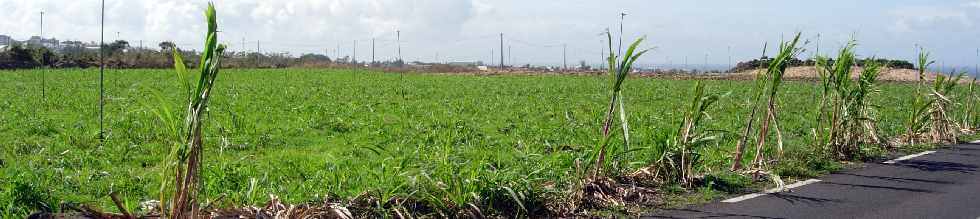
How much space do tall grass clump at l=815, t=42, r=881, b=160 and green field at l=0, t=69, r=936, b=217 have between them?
0.33 meters

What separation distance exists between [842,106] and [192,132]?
23.5 ft

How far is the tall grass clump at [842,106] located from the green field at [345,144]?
33 cm

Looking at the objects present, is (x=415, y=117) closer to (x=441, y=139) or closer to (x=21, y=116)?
(x=441, y=139)

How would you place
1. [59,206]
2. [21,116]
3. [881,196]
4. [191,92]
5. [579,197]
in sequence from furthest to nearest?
1. [21,116]
2. [881,196]
3. [579,197]
4. [59,206]
5. [191,92]

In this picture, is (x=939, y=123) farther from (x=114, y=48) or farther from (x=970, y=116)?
(x=114, y=48)

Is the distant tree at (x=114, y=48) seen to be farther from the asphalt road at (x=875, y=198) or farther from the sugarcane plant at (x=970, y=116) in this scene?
the asphalt road at (x=875, y=198)

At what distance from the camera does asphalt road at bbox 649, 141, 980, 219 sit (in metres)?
6.08

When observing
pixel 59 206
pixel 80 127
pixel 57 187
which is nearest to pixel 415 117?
pixel 80 127

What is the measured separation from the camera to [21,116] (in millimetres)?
12133

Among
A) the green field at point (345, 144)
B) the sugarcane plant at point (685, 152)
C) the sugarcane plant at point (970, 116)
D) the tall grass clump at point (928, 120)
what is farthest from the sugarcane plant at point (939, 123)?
the sugarcane plant at point (685, 152)

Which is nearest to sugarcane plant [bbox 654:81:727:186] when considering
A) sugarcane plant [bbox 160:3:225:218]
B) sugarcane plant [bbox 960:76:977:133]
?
sugarcane plant [bbox 160:3:225:218]

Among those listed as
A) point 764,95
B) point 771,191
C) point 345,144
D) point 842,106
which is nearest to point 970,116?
point 842,106

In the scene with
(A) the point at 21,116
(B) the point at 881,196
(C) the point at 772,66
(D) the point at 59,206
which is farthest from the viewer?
(A) the point at 21,116

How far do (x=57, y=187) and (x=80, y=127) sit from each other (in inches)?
186
